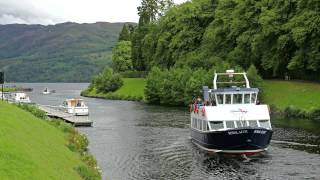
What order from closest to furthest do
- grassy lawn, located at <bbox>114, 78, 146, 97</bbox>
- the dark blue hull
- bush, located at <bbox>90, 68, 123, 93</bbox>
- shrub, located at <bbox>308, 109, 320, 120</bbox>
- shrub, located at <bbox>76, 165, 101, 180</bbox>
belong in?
shrub, located at <bbox>76, 165, 101, 180</bbox> < the dark blue hull < shrub, located at <bbox>308, 109, 320, 120</bbox> < grassy lawn, located at <bbox>114, 78, 146, 97</bbox> < bush, located at <bbox>90, 68, 123, 93</bbox>

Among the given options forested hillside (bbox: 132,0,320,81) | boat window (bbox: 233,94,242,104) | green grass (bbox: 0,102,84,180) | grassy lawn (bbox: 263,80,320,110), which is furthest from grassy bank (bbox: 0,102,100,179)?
forested hillside (bbox: 132,0,320,81)

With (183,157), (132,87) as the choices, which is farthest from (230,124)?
(132,87)

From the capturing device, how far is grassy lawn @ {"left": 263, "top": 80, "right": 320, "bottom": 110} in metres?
88.5

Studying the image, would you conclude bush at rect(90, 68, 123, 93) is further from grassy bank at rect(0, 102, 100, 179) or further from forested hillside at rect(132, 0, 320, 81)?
grassy bank at rect(0, 102, 100, 179)

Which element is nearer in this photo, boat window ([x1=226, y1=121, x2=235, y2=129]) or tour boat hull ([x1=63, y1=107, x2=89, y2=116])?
boat window ([x1=226, y1=121, x2=235, y2=129])

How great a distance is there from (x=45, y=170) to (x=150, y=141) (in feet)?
119

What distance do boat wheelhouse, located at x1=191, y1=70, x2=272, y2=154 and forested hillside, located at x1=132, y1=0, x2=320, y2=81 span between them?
140 feet

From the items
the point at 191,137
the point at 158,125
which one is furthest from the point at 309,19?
the point at 191,137

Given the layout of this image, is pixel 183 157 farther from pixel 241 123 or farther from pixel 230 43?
pixel 230 43

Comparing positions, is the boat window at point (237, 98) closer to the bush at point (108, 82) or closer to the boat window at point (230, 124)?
the boat window at point (230, 124)

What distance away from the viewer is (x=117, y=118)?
92.9 meters

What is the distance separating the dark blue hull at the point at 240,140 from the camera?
161 feet

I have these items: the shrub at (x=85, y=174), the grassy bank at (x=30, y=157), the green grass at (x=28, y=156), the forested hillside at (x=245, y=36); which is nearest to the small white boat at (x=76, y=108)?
the forested hillside at (x=245, y=36)

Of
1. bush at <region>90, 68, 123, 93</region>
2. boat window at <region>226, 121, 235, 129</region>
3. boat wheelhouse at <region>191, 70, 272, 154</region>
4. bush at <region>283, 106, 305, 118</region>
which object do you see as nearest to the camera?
boat wheelhouse at <region>191, 70, 272, 154</region>
